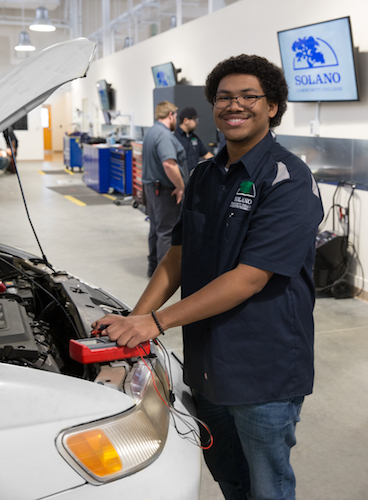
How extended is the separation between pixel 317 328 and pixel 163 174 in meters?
2.03

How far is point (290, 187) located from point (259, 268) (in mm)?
217

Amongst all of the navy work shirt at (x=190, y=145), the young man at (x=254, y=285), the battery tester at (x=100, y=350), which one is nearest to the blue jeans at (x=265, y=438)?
the young man at (x=254, y=285)

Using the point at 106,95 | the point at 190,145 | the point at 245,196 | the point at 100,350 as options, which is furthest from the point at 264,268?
the point at 106,95

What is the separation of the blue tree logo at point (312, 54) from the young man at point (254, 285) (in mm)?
3684

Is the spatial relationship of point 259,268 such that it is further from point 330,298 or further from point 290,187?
point 330,298

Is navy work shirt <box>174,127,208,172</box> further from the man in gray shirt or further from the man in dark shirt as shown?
the man in gray shirt

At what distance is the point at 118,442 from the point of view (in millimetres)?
1246

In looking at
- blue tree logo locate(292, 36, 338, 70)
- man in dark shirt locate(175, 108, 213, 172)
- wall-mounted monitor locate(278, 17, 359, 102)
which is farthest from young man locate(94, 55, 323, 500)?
man in dark shirt locate(175, 108, 213, 172)

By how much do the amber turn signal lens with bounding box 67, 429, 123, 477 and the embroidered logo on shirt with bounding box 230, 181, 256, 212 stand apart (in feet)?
2.14

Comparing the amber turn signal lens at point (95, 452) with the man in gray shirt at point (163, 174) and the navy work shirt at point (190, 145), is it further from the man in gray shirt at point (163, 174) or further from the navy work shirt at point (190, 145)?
the navy work shirt at point (190, 145)

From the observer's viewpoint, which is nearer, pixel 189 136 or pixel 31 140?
pixel 189 136

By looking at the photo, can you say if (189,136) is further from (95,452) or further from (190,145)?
(95,452)

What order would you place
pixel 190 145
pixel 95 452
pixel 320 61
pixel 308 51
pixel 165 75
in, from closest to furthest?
1. pixel 95 452
2. pixel 320 61
3. pixel 308 51
4. pixel 190 145
5. pixel 165 75

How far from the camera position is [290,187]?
4.28 feet
